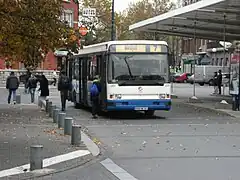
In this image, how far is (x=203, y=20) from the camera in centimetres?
3441

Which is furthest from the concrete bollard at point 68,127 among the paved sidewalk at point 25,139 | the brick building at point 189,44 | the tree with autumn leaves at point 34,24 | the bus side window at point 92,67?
the brick building at point 189,44

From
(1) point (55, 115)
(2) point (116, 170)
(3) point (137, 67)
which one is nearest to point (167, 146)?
(2) point (116, 170)

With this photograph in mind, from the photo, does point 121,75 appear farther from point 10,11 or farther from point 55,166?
point 55,166

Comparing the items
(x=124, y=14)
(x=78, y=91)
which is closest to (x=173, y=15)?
(x=78, y=91)

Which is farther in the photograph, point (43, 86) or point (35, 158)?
point (43, 86)

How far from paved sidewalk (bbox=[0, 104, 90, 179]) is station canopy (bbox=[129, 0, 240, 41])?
10992 millimetres

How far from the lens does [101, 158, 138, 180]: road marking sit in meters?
10.4

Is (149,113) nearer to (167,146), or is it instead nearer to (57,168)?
(167,146)

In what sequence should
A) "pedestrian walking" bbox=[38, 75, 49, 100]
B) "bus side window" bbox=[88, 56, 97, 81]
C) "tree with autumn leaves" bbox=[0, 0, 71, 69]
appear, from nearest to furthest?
1. "tree with autumn leaves" bbox=[0, 0, 71, 69]
2. "bus side window" bbox=[88, 56, 97, 81]
3. "pedestrian walking" bbox=[38, 75, 49, 100]

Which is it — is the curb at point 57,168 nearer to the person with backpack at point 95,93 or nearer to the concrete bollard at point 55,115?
the concrete bollard at point 55,115

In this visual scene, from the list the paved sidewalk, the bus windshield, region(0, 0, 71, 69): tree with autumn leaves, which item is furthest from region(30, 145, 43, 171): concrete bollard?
the bus windshield

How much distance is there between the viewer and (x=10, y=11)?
1362 centimetres

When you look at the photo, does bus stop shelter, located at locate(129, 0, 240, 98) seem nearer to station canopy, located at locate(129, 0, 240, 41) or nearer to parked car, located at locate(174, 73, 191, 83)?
station canopy, located at locate(129, 0, 240, 41)

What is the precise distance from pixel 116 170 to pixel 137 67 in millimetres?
11214
